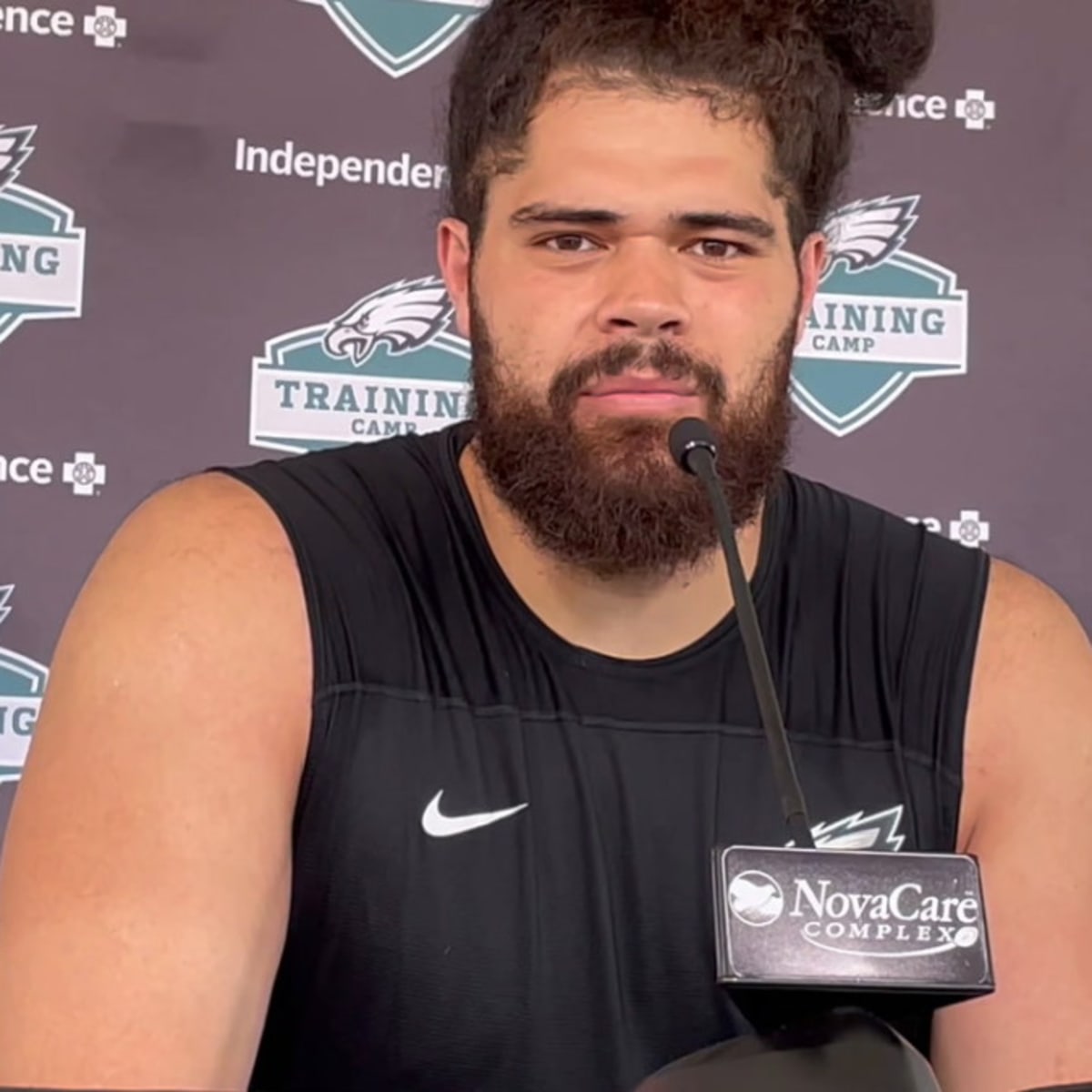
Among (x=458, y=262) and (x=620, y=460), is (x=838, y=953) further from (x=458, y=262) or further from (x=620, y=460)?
(x=458, y=262)

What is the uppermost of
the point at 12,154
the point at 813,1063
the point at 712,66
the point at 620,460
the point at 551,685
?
the point at 12,154

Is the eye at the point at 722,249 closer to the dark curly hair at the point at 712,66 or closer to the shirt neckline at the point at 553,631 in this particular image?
the dark curly hair at the point at 712,66

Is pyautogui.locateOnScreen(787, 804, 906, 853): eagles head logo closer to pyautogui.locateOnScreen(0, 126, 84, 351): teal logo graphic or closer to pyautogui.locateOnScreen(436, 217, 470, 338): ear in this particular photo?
pyautogui.locateOnScreen(436, 217, 470, 338): ear

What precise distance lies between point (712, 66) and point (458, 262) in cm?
22

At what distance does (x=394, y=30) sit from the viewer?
1.76 m

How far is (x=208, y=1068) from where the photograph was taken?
2.75 ft

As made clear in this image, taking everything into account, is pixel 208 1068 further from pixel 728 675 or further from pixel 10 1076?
pixel 728 675

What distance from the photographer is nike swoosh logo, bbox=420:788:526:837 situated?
39.1 inches

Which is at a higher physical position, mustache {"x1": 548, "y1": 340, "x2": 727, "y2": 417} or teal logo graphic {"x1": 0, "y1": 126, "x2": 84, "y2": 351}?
teal logo graphic {"x1": 0, "y1": 126, "x2": 84, "y2": 351}

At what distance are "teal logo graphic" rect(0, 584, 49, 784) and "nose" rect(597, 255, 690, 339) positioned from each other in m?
0.80

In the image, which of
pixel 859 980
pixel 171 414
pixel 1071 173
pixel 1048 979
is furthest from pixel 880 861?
pixel 1071 173

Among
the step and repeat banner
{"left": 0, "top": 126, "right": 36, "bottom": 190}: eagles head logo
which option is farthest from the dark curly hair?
{"left": 0, "top": 126, "right": 36, "bottom": 190}: eagles head logo

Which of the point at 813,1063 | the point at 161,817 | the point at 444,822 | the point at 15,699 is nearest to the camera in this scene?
the point at 813,1063

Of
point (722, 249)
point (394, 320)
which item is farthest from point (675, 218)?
point (394, 320)
